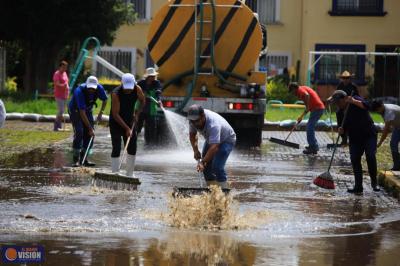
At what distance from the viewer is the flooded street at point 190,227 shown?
9.31 metres

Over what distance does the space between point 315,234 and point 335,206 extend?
235 cm

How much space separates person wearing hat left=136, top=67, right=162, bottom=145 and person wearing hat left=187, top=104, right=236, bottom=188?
5288 mm

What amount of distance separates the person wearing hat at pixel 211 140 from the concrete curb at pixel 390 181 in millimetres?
2798

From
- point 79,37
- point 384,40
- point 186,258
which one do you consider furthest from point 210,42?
point 384,40

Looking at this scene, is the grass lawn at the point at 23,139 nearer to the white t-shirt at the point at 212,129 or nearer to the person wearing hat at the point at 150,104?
the person wearing hat at the point at 150,104

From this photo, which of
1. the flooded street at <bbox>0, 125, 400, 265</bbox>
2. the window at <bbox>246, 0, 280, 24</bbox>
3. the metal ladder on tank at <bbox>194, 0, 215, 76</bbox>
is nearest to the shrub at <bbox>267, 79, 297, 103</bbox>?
the window at <bbox>246, 0, 280, 24</bbox>

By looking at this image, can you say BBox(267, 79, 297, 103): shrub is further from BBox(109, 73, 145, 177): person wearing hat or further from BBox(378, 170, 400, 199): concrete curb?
BBox(109, 73, 145, 177): person wearing hat

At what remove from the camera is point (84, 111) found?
16328 millimetres

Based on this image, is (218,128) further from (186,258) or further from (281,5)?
(281,5)

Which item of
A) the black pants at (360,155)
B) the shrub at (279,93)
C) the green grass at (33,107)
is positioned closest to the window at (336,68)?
the shrub at (279,93)

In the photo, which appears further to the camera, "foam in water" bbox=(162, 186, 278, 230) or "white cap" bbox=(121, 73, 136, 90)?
"white cap" bbox=(121, 73, 136, 90)

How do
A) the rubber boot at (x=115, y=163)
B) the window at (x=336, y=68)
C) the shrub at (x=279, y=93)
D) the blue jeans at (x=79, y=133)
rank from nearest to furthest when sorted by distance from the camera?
the rubber boot at (x=115, y=163) → the blue jeans at (x=79, y=133) → the shrub at (x=279, y=93) → the window at (x=336, y=68)

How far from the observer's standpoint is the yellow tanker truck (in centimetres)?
2028

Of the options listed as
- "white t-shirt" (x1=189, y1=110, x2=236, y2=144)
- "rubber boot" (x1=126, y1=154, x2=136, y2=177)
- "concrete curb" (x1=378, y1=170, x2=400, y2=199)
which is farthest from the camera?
"rubber boot" (x1=126, y1=154, x2=136, y2=177)
